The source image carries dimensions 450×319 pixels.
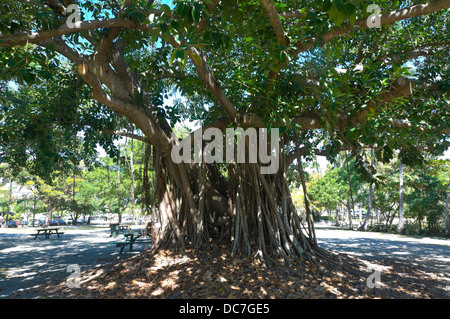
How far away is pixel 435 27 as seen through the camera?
5.04m

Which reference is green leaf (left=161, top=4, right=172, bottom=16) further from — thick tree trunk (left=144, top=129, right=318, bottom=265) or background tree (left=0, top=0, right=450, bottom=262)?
thick tree trunk (left=144, top=129, right=318, bottom=265)

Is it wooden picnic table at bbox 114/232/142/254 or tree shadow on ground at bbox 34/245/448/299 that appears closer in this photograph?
tree shadow on ground at bbox 34/245/448/299

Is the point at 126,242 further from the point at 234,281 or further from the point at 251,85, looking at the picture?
the point at 251,85

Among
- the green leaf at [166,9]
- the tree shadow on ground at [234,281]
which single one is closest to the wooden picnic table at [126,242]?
the tree shadow on ground at [234,281]

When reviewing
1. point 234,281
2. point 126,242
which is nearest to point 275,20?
point 234,281

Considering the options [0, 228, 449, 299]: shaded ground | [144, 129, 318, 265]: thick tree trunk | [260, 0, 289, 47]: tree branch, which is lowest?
[0, 228, 449, 299]: shaded ground

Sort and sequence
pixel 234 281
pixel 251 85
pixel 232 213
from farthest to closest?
pixel 232 213 → pixel 251 85 → pixel 234 281

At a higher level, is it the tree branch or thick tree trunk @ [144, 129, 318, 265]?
the tree branch

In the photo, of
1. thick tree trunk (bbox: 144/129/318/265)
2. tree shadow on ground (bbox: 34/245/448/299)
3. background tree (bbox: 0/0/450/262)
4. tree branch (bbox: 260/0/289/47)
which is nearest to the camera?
tree branch (bbox: 260/0/289/47)

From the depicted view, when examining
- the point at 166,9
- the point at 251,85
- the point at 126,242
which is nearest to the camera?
the point at 166,9

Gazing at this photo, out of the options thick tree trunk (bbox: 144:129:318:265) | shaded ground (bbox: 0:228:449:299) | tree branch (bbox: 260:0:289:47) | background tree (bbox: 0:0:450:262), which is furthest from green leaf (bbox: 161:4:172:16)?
thick tree trunk (bbox: 144:129:318:265)

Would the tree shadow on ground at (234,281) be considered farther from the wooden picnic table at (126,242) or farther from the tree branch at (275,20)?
the tree branch at (275,20)

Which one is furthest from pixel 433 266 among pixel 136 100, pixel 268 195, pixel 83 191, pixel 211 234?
pixel 83 191

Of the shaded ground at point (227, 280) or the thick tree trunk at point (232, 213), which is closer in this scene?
the shaded ground at point (227, 280)
